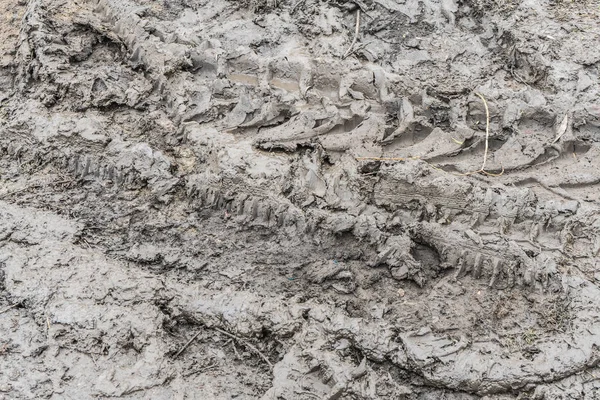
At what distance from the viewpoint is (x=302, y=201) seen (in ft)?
10.5

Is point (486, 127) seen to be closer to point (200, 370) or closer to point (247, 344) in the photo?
point (247, 344)

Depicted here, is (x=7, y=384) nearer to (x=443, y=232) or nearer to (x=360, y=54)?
(x=443, y=232)

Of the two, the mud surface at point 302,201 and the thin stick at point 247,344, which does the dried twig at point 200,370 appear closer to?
the mud surface at point 302,201

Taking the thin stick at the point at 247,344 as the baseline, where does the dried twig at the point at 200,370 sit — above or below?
below

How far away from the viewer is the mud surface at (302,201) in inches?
104

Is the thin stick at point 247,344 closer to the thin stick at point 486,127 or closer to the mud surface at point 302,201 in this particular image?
the mud surface at point 302,201

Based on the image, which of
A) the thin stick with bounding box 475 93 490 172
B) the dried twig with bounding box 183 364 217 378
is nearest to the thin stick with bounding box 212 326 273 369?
the dried twig with bounding box 183 364 217 378

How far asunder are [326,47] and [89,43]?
5.47ft

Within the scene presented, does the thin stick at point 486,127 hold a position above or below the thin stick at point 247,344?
above

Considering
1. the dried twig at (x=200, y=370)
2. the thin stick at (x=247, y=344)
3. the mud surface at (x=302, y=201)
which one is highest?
the mud surface at (x=302, y=201)

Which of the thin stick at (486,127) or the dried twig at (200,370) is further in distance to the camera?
the thin stick at (486,127)

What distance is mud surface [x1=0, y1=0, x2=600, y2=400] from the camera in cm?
265

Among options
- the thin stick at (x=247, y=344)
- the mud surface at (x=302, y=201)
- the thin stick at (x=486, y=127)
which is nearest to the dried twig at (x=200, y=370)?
the mud surface at (x=302, y=201)

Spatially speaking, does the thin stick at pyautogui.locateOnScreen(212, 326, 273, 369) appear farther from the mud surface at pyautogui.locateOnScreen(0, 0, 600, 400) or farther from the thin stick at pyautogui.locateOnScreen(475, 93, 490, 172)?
the thin stick at pyautogui.locateOnScreen(475, 93, 490, 172)
